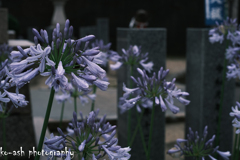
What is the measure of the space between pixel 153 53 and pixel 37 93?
549 centimetres

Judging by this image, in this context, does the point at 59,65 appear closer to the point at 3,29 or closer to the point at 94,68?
the point at 94,68

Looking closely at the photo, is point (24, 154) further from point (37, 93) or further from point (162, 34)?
→ point (37, 93)

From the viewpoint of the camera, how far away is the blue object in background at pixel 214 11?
15.4 feet

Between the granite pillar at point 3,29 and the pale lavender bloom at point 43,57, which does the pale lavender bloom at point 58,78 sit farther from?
the granite pillar at point 3,29

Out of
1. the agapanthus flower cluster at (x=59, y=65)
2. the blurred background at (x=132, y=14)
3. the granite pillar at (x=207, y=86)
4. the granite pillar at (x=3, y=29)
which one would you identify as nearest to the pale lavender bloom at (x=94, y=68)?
the agapanthus flower cluster at (x=59, y=65)

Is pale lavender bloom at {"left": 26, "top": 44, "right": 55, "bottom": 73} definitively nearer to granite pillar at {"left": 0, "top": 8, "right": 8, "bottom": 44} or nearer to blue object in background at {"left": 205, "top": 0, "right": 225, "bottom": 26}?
granite pillar at {"left": 0, "top": 8, "right": 8, "bottom": 44}

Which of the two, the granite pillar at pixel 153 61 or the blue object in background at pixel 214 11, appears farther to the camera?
the blue object in background at pixel 214 11

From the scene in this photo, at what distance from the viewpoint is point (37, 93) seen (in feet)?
29.0

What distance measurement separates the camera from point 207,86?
4203mm

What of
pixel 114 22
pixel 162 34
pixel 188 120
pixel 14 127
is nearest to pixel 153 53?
pixel 162 34

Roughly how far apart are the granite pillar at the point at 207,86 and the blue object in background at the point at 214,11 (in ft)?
1.75

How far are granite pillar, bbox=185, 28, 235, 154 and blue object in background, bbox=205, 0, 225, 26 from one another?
0.53 m

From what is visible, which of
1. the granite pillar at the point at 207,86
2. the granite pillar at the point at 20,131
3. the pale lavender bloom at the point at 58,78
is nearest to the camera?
the pale lavender bloom at the point at 58,78

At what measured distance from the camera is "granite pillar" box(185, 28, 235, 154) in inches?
164
